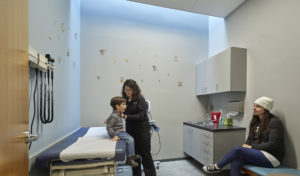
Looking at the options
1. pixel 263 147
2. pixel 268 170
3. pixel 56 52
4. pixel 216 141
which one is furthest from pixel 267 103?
pixel 56 52

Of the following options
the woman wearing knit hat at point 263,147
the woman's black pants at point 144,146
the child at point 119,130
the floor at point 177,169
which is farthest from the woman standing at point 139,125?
the woman wearing knit hat at point 263,147

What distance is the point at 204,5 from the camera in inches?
99.8

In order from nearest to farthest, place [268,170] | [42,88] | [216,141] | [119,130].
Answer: [42,88] < [268,170] < [119,130] < [216,141]

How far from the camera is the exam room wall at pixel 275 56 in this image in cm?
172

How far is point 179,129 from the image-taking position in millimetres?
3211

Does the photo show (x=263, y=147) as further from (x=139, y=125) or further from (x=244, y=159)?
(x=139, y=125)

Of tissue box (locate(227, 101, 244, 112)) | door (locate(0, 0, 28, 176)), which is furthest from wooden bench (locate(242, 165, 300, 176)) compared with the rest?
door (locate(0, 0, 28, 176))

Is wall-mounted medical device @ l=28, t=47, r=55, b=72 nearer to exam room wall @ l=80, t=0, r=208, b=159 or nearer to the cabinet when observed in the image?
exam room wall @ l=80, t=0, r=208, b=159

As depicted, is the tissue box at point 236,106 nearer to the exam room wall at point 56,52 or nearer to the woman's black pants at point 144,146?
the woman's black pants at point 144,146

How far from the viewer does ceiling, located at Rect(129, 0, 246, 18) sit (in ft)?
8.07

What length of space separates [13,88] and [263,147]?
7.62ft

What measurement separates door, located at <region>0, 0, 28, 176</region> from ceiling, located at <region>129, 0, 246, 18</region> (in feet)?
7.21

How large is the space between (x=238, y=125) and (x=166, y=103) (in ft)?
4.48

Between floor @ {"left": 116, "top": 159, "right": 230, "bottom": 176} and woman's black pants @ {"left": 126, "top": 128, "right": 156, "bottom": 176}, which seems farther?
floor @ {"left": 116, "top": 159, "right": 230, "bottom": 176}
